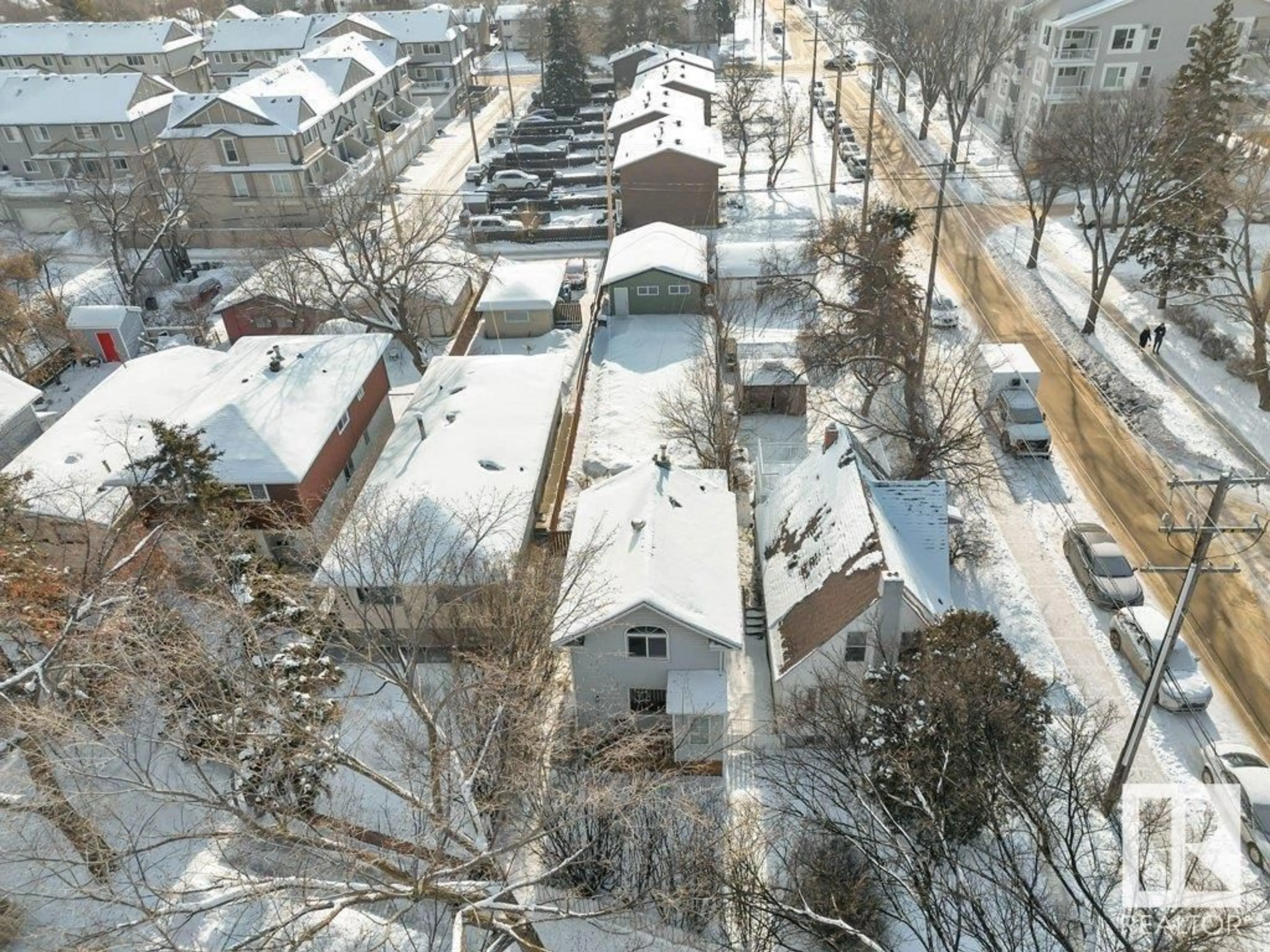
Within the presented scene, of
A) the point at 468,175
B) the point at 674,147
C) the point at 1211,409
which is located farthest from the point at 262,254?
the point at 1211,409

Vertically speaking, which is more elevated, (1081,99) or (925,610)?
(1081,99)

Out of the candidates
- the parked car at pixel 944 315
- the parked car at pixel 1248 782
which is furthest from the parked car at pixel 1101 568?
the parked car at pixel 944 315

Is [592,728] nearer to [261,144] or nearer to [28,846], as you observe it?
A: [28,846]

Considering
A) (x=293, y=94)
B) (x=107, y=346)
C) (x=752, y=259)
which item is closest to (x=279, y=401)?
(x=107, y=346)

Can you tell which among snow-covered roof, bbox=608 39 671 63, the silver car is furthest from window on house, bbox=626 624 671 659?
snow-covered roof, bbox=608 39 671 63

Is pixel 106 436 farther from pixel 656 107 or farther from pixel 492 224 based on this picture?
pixel 656 107

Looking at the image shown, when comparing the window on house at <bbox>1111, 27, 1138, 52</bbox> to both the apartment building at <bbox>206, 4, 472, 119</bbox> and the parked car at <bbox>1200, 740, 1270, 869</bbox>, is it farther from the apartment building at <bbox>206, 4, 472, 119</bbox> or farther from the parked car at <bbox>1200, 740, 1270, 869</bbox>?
the apartment building at <bbox>206, 4, 472, 119</bbox>

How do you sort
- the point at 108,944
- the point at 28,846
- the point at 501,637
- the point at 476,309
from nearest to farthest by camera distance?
1. the point at 108,944
2. the point at 28,846
3. the point at 501,637
4. the point at 476,309
